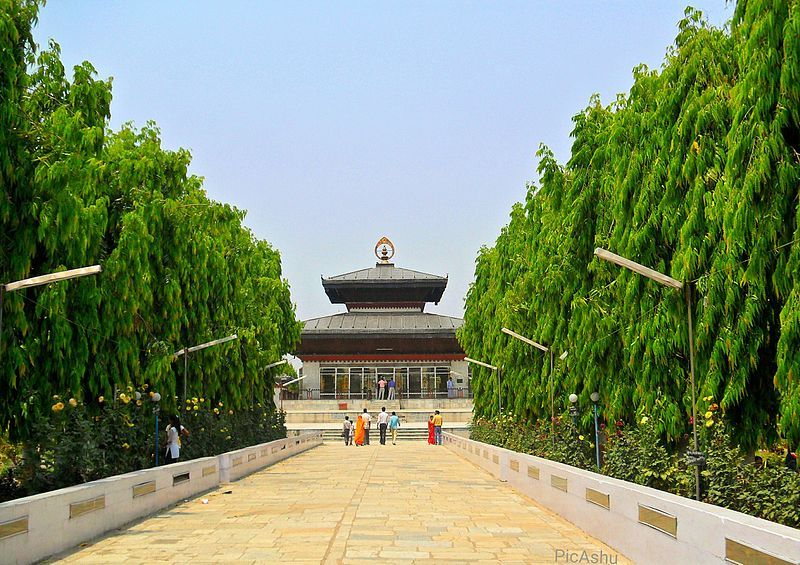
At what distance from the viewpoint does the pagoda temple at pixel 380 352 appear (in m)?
68.6

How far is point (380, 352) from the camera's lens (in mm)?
70250

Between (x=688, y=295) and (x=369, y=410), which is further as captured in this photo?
(x=369, y=410)

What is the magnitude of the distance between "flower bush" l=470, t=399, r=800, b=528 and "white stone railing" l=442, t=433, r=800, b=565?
1.53 metres

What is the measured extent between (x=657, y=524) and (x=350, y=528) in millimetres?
4853

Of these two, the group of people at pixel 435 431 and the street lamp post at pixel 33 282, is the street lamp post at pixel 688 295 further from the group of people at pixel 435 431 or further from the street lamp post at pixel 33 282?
the group of people at pixel 435 431

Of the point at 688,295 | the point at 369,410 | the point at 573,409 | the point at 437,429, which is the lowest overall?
the point at 437,429

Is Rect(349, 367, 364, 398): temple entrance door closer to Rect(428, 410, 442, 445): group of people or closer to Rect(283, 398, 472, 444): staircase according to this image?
Rect(283, 398, 472, 444): staircase

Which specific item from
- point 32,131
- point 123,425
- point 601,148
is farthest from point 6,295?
point 601,148

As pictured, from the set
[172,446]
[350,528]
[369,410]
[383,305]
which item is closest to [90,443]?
[350,528]

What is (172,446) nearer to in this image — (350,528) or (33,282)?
(33,282)

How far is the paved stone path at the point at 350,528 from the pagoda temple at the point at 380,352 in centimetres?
4639

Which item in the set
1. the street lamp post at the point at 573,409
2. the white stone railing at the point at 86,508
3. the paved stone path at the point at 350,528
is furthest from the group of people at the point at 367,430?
the white stone railing at the point at 86,508

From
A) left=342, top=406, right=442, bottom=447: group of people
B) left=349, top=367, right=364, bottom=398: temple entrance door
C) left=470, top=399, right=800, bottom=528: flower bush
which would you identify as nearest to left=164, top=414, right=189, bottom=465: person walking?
left=470, top=399, right=800, bottom=528: flower bush

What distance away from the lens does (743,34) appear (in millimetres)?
12836
